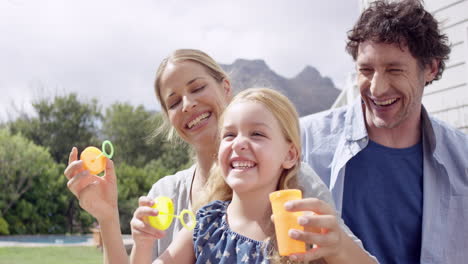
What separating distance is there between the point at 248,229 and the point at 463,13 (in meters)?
5.31

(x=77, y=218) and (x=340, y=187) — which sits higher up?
(x=340, y=187)

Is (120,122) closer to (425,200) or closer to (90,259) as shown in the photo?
(90,259)

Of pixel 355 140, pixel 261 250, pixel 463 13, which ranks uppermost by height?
pixel 463 13

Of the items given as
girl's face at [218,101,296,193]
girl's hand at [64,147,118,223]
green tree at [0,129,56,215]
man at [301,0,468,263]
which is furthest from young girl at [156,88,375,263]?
green tree at [0,129,56,215]

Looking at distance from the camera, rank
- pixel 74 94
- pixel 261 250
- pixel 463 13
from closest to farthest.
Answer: pixel 261 250 → pixel 463 13 → pixel 74 94

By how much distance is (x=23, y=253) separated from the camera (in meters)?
15.0

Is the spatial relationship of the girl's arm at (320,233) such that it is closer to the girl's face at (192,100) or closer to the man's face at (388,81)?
the girl's face at (192,100)

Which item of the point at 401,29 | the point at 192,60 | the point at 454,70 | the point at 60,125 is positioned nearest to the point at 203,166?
the point at 192,60

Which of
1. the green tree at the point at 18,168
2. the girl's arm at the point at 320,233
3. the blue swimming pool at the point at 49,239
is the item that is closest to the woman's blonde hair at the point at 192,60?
the girl's arm at the point at 320,233

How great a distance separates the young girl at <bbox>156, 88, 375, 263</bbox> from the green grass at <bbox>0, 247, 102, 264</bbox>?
12396 millimetres

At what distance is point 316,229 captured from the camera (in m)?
1.64

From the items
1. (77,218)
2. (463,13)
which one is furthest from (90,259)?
(463,13)

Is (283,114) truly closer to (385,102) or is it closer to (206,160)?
(206,160)

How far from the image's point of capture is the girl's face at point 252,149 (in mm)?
1852
